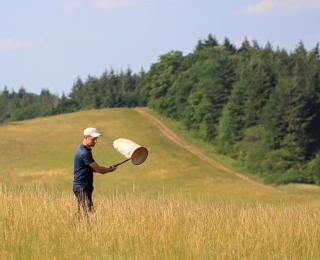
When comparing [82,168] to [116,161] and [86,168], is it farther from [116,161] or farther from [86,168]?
[116,161]

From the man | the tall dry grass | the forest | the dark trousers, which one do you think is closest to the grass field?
the tall dry grass

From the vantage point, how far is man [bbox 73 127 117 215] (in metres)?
8.80

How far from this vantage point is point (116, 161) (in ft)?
209

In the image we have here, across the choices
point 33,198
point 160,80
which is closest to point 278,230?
point 33,198

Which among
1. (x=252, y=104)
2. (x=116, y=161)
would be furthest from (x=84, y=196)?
(x=252, y=104)

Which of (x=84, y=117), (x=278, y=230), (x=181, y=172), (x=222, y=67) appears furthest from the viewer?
(x=84, y=117)

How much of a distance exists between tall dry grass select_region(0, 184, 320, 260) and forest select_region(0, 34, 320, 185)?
53.1 metres

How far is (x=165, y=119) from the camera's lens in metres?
91.8

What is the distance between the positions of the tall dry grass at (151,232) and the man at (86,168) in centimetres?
28

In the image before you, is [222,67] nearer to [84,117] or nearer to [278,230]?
[84,117]

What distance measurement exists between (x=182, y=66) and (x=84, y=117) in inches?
753

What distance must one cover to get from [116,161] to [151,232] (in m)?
56.3

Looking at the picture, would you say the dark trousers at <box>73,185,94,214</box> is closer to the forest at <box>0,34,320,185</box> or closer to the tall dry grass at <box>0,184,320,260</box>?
the tall dry grass at <box>0,184,320,260</box>

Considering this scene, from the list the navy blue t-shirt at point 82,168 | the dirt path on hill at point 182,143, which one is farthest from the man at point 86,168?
the dirt path on hill at point 182,143
